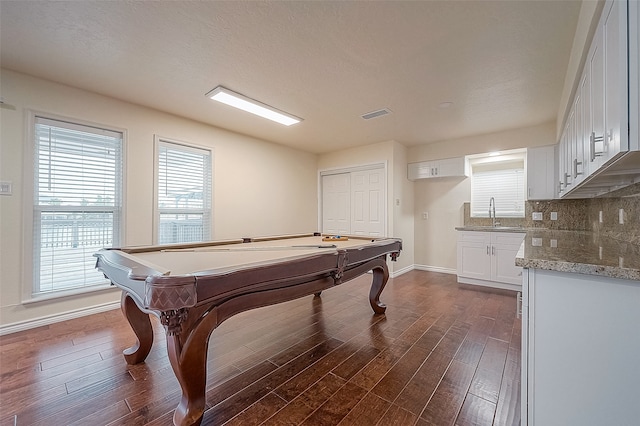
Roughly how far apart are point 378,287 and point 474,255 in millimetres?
2157

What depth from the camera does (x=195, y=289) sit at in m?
1.20

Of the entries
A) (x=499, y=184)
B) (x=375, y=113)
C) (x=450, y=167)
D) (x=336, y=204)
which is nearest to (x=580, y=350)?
(x=375, y=113)

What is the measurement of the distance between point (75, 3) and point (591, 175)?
331cm

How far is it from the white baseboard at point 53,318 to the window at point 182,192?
913 millimetres

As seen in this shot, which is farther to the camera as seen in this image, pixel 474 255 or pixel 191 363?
pixel 474 255

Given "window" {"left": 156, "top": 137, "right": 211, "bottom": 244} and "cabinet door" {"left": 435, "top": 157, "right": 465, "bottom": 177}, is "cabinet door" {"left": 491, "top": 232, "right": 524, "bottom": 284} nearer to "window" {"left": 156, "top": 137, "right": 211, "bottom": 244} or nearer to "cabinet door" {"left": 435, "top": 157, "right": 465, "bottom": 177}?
"cabinet door" {"left": 435, "top": 157, "right": 465, "bottom": 177}

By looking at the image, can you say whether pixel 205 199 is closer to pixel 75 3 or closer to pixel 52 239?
pixel 52 239

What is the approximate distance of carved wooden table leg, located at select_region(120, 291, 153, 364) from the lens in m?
1.88

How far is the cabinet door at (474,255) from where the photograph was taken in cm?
401

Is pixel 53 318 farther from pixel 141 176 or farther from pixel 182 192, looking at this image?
pixel 182 192

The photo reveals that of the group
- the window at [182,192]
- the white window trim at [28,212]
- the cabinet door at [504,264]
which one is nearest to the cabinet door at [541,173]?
the cabinet door at [504,264]

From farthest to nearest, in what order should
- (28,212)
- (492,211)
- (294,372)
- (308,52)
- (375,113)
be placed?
(492,211)
(375,113)
(28,212)
(308,52)
(294,372)

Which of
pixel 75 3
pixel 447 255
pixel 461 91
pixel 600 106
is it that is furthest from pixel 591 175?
pixel 447 255

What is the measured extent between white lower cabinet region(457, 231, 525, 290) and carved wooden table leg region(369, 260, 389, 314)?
2.01 metres
